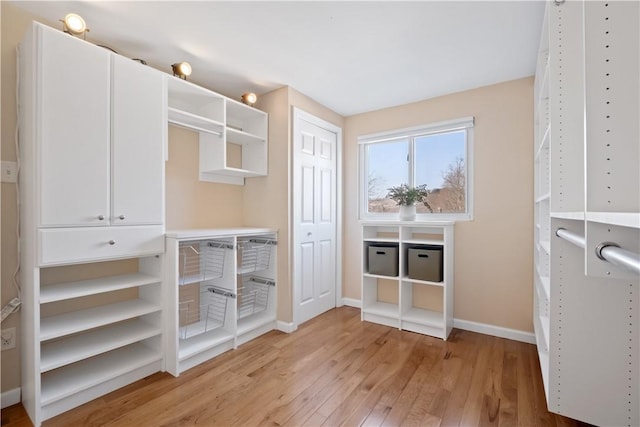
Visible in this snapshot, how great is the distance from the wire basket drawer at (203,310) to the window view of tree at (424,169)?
199cm

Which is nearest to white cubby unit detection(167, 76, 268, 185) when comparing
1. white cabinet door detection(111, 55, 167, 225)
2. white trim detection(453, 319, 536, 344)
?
white cabinet door detection(111, 55, 167, 225)

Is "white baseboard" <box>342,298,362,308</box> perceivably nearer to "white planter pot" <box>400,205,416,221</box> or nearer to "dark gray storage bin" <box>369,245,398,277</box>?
"dark gray storage bin" <box>369,245,398,277</box>

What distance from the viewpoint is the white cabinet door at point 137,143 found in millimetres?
1825

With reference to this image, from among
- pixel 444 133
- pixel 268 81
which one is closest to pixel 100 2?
pixel 268 81

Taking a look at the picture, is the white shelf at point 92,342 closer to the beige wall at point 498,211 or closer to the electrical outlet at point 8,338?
the electrical outlet at point 8,338

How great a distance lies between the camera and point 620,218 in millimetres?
605

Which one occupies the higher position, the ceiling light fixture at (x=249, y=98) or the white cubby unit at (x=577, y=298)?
the ceiling light fixture at (x=249, y=98)

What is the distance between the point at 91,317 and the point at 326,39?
8.03 feet

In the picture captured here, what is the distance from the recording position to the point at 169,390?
1.85m

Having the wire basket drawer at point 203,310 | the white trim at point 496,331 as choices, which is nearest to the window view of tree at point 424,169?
the white trim at point 496,331

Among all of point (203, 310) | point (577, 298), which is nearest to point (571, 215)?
point (577, 298)

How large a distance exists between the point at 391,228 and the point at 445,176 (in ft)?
2.62

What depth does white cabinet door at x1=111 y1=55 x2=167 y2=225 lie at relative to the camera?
183cm

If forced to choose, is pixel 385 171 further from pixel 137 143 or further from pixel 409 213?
pixel 137 143
